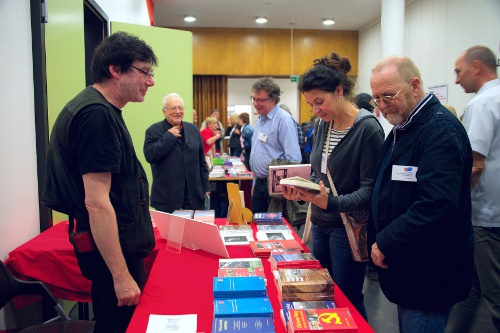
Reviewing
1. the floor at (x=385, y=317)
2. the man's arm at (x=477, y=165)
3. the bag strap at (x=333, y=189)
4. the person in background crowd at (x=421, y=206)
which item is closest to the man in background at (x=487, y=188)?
the man's arm at (x=477, y=165)

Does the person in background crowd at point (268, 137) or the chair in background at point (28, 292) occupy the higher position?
the person in background crowd at point (268, 137)

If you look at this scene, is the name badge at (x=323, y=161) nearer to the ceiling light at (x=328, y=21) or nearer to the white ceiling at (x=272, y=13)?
the white ceiling at (x=272, y=13)

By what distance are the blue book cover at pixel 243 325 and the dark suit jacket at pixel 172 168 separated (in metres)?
2.00

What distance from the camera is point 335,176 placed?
1949mm

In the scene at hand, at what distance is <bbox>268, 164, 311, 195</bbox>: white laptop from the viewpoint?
220 cm

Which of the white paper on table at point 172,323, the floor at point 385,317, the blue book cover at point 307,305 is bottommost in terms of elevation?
the floor at point 385,317

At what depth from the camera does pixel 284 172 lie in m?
2.21

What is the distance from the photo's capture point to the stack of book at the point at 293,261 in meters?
1.67

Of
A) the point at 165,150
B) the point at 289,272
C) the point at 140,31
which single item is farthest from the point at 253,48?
the point at 289,272

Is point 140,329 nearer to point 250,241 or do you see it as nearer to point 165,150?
point 250,241

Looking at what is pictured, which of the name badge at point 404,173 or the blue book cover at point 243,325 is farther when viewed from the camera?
the name badge at point 404,173

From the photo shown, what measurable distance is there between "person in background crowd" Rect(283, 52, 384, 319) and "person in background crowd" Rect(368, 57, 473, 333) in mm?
330

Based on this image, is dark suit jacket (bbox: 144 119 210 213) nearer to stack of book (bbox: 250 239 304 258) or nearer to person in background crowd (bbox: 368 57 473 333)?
stack of book (bbox: 250 239 304 258)

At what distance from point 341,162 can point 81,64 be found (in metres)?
2.40
